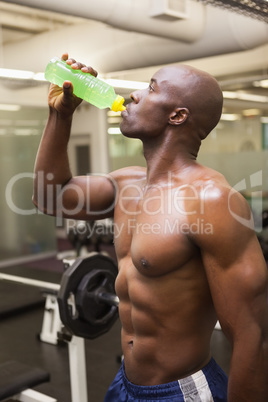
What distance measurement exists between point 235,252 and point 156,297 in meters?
0.24

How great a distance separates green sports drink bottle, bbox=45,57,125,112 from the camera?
1.33m

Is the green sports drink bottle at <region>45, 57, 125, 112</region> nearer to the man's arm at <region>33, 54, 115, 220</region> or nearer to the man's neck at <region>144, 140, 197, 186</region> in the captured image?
the man's arm at <region>33, 54, 115, 220</region>

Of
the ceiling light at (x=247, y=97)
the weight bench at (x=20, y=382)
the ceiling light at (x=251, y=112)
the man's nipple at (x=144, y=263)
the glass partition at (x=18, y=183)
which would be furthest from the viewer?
the glass partition at (x=18, y=183)

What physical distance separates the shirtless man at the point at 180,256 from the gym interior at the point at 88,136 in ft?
2.67

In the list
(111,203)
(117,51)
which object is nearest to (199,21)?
(117,51)

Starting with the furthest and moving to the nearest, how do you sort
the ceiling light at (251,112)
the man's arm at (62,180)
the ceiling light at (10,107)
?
1. the ceiling light at (10,107)
2. the ceiling light at (251,112)
3. the man's arm at (62,180)

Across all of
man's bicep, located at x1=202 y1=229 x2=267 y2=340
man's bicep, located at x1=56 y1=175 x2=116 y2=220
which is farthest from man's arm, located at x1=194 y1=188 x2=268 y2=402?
man's bicep, located at x1=56 y1=175 x2=116 y2=220

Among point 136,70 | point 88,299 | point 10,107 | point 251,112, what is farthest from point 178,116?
point 10,107

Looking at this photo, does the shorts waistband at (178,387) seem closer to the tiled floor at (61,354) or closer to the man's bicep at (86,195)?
the man's bicep at (86,195)

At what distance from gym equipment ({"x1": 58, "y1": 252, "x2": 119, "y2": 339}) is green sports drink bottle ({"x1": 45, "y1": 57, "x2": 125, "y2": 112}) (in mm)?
897

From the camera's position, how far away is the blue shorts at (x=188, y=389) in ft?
3.83


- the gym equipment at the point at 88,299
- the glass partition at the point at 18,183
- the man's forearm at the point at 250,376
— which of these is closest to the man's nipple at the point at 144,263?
the man's forearm at the point at 250,376

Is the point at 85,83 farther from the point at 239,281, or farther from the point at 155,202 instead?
the point at 239,281

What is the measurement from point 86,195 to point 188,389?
23.6 inches
